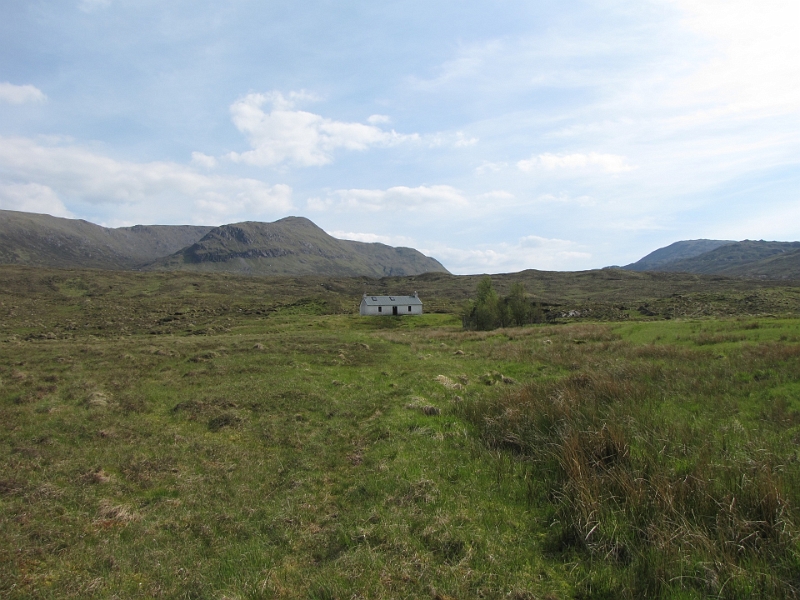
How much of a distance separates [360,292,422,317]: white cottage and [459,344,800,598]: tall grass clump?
280 ft

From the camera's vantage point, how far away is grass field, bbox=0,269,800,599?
21.6 feet

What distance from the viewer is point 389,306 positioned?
331 ft

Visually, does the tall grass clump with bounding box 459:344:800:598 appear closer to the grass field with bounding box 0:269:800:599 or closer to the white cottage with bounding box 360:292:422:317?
the grass field with bounding box 0:269:800:599

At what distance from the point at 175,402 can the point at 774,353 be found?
2809cm

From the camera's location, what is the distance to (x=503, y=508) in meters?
8.70

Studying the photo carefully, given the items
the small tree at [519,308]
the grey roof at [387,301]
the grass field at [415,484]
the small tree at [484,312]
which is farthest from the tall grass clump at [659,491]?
the grey roof at [387,301]

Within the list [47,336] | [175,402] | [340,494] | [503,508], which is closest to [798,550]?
[503,508]

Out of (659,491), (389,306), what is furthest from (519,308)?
(659,491)

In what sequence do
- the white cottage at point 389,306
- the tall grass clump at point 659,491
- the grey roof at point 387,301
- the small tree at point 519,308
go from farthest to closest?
the grey roof at point 387,301 < the white cottage at point 389,306 < the small tree at point 519,308 < the tall grass clump at point 659,491

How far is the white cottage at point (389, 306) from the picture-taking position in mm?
99312

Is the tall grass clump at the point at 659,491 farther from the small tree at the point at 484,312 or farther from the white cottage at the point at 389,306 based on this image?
the white cottage at the point at 389,306

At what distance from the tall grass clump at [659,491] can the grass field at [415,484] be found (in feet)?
0.15

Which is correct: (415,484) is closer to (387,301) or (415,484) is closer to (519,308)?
(519,308)

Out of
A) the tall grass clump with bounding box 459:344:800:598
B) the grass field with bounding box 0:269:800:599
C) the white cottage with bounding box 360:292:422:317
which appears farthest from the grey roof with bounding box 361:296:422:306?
the tall grass clump with bounding box 459:344:800:598
